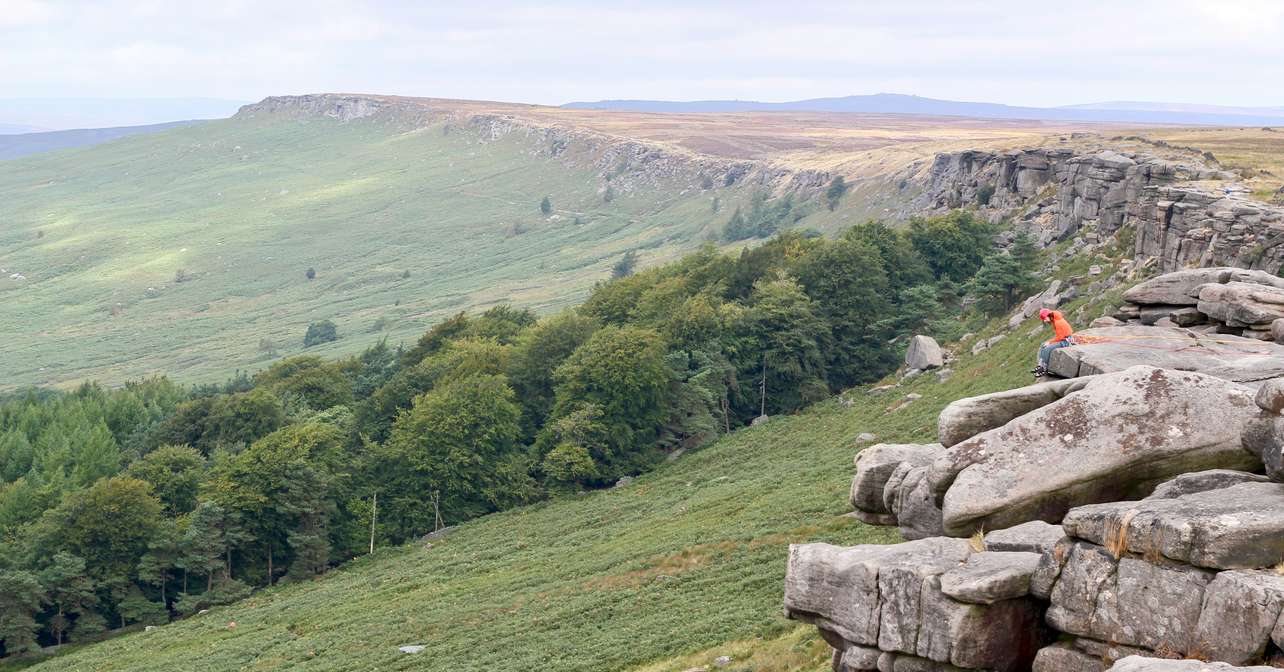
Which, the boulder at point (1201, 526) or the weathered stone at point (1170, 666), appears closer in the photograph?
the weathered stone at point (1170, 666)

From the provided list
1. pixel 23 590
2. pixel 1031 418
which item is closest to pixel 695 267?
pixel 23 590

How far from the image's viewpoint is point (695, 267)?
126m

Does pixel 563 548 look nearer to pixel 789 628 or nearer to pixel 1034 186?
pixel 789 628

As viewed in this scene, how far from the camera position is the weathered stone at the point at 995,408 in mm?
25797

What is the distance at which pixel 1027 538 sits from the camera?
2200cm

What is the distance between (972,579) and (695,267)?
346 ft

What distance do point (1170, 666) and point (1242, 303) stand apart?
1710 cm

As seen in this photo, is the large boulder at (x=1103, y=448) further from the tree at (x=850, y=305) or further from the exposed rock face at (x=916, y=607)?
the tree at (x=850, y=305)

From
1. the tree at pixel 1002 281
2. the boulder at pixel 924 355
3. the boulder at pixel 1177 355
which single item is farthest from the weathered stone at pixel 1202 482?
the tree at pixel 1002 281

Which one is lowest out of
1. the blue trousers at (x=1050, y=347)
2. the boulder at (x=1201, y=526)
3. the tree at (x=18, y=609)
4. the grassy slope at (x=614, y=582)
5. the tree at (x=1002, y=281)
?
the tree at (x=18, y=609)

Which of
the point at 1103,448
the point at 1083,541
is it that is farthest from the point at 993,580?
the point at 1103,448

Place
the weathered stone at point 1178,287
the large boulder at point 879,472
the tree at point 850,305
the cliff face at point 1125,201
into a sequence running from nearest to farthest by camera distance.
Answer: the large boulder at point 879,472
the weathered stone at point 1178,287
the cliff face at point 1125,201
the tree at point 850,305

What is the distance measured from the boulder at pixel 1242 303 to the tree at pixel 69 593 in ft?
245

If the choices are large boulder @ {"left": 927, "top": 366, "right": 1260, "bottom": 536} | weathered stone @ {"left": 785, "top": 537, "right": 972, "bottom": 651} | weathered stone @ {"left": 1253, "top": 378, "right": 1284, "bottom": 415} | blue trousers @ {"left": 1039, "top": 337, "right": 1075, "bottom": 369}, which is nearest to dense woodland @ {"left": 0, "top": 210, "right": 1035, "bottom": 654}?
blue trousers @ {"left": 1039, "top": 337, "right": 1075, "bottom": 369}
